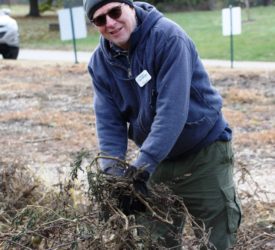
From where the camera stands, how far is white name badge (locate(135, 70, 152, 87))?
108 inches

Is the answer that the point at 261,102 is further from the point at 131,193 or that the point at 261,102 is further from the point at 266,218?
the point at 131,193

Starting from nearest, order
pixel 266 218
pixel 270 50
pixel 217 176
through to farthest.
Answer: pixel 217 176, pixel 266 218, pixel 270 50

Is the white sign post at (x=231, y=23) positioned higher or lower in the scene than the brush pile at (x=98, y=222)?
lower

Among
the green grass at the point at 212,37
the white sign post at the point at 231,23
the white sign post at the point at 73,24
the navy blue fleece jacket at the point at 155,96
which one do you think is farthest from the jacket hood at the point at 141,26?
the green grass at the point at 212,37

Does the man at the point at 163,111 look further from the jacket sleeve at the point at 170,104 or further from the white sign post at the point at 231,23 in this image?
the white sign post at the point at 231,23

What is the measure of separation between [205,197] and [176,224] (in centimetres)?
22

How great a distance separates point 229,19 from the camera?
13781mm

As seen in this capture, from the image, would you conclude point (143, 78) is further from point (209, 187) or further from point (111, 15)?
point (209, 187)

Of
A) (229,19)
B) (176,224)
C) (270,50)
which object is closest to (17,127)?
(176,224)

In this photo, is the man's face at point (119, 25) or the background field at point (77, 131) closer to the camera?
the man's face at point (119, 25)

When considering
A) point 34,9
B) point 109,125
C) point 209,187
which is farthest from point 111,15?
point 34,9

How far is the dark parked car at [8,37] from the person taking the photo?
15516 mm

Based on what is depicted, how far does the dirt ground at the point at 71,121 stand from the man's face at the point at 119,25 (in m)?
1.55

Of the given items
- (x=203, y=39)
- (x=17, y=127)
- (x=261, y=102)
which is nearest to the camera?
(x=17, y=127)
